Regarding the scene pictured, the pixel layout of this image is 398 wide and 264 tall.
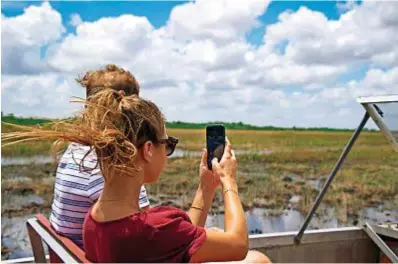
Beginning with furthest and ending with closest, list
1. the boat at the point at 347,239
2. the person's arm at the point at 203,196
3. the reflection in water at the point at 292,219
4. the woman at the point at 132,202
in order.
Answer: the reflection in water at the point at 292,219 → the boat at the point at 347,239 → the person's arm at the point at 203,196 → the woman at the point at 132,202

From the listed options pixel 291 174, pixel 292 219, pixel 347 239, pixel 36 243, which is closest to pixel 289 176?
pixel 291 174

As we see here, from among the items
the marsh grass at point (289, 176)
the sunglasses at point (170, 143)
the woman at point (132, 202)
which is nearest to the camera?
the woman at point (132, 202)

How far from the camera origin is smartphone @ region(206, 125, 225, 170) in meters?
1.76

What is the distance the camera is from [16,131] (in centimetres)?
152

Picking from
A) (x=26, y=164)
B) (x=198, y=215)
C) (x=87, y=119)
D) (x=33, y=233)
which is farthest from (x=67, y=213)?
(x=26, y=164)

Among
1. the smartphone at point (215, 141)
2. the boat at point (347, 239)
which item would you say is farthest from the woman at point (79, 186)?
the boat at point (347, 239)

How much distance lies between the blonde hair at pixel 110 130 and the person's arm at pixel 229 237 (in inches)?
9.8

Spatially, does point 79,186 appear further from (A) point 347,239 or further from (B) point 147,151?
(A) point 347,239

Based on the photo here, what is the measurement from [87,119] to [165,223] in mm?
320

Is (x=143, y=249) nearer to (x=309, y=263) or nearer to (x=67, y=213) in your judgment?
(x=67, y=213)

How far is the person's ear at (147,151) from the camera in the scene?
4.98 feet

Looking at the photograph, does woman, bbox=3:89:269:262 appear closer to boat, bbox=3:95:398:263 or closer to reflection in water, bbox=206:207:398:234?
boat, bbox=3:95:398:263

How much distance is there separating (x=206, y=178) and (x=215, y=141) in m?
0.16

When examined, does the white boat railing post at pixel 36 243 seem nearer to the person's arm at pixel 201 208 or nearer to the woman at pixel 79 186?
the woman at pixel 79 186
